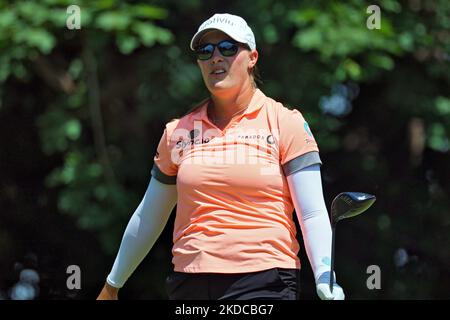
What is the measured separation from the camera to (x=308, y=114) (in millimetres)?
6434

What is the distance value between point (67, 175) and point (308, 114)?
1666 mm

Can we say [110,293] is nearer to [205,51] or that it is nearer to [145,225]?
[145,225]

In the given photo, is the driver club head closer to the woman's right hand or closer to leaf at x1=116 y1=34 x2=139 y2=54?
the woman's right hand

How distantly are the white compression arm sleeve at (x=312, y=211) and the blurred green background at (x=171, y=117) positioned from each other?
2884 mm

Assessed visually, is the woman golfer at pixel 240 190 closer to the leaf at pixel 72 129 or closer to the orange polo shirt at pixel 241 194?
the orange polo shirt at pixel 241 194

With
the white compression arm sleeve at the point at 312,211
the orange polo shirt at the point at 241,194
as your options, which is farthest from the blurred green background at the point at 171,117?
the white compression arm sleeve at the point at 312,211

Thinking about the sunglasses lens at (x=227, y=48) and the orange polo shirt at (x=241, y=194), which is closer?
the orange polo shirt at (x=241, y=194)

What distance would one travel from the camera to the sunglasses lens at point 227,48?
3.35 meters

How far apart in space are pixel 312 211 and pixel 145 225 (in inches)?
25.5

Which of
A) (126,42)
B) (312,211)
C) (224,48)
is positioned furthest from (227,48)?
(126,42)

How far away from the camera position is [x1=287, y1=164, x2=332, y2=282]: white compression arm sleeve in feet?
10.5

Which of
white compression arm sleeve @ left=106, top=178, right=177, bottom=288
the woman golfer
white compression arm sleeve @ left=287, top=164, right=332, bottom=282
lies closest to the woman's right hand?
white compression arm sleeve @ left=106, top=178, right=177, bottom=288

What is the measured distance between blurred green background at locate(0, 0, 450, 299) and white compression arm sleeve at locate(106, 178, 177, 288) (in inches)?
101

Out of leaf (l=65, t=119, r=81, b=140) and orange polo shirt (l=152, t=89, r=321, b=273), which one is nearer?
orange polo shirt (l=152, t=89, r=321, b=273)
